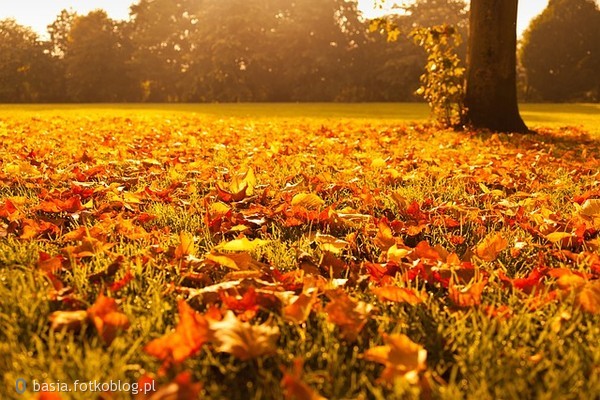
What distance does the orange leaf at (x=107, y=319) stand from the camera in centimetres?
138

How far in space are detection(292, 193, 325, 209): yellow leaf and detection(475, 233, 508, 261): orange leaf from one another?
92 cm

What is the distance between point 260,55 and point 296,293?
145 ft

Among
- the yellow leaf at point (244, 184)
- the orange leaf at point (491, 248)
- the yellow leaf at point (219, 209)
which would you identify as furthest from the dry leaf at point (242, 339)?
the yellow leaf at point (244, 184)

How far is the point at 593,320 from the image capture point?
1.55m

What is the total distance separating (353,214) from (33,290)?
4.81ft

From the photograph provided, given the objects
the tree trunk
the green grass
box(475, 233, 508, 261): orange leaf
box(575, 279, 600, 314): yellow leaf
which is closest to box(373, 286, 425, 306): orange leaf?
box(575, 279, 600, 314): yellow leaf

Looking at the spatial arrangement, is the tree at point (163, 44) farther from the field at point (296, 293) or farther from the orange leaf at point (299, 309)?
the orange leaf at point (299, 309)

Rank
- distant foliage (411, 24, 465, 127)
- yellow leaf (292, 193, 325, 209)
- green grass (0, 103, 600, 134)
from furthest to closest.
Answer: green grass (0, 103, 600, 134) < distant foliage (411, 24, 465, 127) < yellow leaf (292, 193, 325, 209)

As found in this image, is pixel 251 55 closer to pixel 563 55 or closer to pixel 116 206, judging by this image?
pixel 563 55

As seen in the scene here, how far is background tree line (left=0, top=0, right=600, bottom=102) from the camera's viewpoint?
40750 millimetres

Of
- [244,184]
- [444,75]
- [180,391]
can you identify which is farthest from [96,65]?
[180,391]

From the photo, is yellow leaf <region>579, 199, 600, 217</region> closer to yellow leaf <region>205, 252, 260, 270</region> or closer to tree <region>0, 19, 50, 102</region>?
yellow leaf <region>205, 252, 260, 270</region>

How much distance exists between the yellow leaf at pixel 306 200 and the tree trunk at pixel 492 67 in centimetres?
691

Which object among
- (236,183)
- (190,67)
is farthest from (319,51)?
(236,183)
